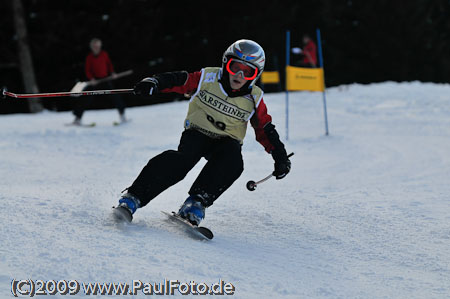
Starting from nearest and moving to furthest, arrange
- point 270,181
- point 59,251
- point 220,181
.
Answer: point 59,251
point 220,181
point 270,181

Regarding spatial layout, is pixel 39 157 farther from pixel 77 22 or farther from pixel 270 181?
pixel 77 22

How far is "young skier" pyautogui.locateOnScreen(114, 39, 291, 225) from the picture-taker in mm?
3686

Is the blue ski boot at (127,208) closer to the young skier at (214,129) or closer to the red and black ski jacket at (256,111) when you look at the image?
the young skier at (214,129)

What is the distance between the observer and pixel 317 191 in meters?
5.50

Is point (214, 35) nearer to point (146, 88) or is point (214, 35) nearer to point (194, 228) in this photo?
point (146, 88)

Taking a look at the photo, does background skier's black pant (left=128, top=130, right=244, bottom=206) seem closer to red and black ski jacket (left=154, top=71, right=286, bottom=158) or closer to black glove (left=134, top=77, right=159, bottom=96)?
red and black ski jacket (left=154, top=71, right=286, bottom=158)

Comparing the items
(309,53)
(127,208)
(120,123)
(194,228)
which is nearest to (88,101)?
(120,123)

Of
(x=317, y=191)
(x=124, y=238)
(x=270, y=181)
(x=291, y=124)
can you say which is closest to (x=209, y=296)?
(x=124, y=238)

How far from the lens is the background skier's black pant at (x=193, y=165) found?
365 cm

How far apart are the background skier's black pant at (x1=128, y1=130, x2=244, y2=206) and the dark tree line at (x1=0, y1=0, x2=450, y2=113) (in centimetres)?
1377

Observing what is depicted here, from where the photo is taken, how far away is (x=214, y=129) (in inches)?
159

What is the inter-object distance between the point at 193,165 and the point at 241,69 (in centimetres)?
74

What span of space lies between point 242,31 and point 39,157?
14742mm

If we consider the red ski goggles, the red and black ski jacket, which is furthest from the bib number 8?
the red ski goggles
